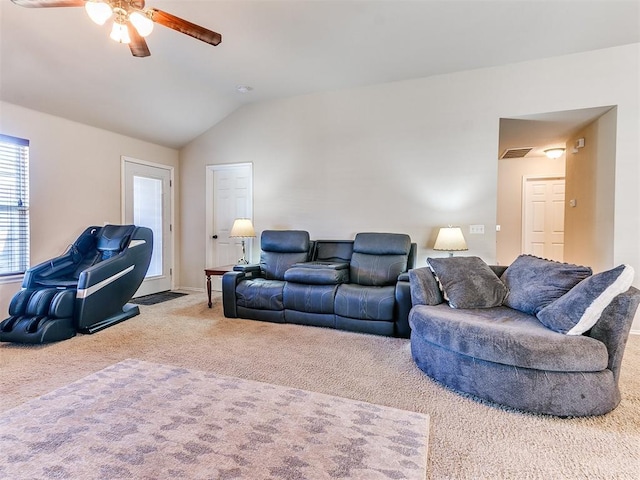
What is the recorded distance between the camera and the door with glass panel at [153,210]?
4.75 meters

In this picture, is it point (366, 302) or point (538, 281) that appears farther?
point (366, 302)

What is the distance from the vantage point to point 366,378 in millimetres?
2293

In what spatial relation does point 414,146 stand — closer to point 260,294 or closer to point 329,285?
point 329,285

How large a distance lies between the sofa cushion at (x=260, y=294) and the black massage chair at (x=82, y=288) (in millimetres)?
1229

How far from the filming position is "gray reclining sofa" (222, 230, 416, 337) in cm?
318

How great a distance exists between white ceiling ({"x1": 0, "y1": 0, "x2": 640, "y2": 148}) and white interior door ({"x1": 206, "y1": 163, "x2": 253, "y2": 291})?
121cm

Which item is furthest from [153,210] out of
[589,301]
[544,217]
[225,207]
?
[544,217]

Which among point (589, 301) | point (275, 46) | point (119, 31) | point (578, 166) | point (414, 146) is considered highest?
point (275, 46)

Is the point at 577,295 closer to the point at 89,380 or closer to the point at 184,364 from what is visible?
the point at 184,364

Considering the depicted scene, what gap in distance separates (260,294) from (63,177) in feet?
9.06

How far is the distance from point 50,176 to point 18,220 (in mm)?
595

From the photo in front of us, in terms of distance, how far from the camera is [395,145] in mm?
4211

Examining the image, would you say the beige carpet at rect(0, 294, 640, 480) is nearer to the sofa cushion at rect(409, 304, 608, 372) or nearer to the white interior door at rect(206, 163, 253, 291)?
the sofa cushion at rect(409, 304, 608, 372)

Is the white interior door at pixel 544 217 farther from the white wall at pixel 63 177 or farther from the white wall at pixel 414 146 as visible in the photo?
the white wall at pixel 63 177
